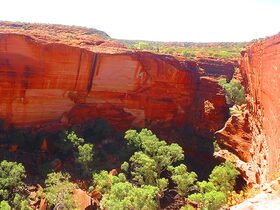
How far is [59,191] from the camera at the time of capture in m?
22.4

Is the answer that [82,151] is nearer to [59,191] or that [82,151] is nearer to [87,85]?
[59,191]

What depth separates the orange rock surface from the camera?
1123 inches

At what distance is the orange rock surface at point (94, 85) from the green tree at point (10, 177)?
5.85 m

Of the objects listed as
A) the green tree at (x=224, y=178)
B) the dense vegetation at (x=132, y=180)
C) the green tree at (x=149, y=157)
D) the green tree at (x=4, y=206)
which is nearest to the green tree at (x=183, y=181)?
the dense vegetation at (x=132, y=180)

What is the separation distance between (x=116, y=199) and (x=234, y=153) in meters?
12.7

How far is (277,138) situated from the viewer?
16375 millimetres

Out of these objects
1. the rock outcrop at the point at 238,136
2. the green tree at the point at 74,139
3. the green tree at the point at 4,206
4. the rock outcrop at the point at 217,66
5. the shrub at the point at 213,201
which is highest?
the rock outcrop at the point at 217,66

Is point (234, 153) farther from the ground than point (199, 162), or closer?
farther from the ground

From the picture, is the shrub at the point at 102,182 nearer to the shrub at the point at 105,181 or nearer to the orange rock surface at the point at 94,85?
the shrub at the point at 105,181

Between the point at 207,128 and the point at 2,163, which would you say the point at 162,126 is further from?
the point at 2,163

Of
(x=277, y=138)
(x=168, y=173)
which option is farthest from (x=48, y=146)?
(x=277, y=138)

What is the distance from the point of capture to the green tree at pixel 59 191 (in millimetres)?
21484

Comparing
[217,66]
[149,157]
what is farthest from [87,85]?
[217,66]

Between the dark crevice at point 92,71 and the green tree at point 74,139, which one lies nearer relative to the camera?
the green tree at point 74,139
